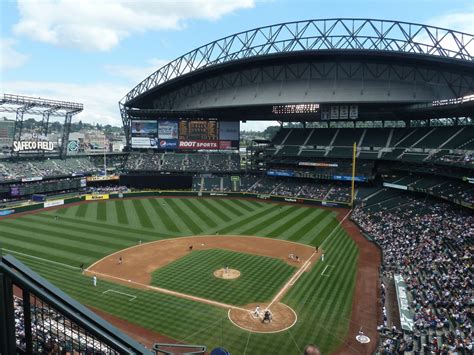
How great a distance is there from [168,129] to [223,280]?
62.7m

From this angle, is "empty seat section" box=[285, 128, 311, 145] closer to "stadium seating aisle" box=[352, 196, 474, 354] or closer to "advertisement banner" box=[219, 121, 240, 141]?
"advertisement banner" box=[219, 121, 240, 141]

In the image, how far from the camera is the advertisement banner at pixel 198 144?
89312 millimetres

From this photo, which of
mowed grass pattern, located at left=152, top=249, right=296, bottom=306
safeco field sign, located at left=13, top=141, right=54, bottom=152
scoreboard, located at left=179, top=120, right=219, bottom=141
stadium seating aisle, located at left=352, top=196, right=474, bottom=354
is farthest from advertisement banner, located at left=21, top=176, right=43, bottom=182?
stadium seating aisle, located at left=352, top=196, right=474, bottom=354

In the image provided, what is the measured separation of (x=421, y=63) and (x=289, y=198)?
34.1 metres

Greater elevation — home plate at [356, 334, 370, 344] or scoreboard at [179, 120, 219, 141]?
scoreboard at [179, 120, 219, 141]

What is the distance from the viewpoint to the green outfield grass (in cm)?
2428

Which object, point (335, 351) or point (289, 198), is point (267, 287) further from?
point (289, 198)

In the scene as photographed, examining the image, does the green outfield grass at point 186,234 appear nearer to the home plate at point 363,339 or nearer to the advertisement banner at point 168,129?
the home plate at point 363,339

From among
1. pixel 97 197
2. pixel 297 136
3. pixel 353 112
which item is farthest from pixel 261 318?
pixel 297 136

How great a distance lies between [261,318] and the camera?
2605 centimetres

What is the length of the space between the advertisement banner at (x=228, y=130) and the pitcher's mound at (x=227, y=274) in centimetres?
5775

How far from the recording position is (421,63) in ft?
209

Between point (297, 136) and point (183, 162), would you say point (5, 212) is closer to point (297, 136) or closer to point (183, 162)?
point (183, 162)

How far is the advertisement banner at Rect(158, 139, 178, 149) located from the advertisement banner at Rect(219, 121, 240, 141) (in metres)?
11.4
